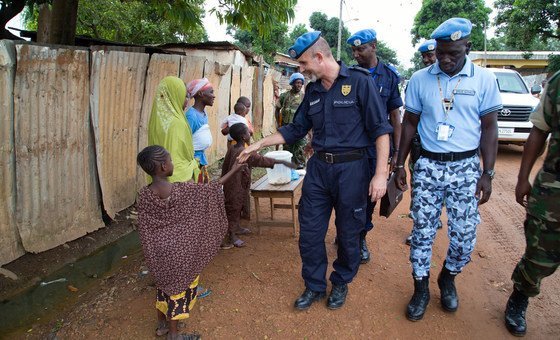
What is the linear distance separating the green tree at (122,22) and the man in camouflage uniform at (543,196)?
1051cm

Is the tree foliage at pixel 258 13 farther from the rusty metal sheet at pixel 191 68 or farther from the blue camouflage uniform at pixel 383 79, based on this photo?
the blue camouflage uniform at pixel 383 79

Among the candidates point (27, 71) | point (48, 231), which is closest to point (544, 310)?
point (48, 231)

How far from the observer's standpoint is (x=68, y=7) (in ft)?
18.8

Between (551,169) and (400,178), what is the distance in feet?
3.25

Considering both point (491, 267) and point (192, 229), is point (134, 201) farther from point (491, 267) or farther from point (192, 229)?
point (491, 267)

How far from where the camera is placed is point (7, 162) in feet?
11.4

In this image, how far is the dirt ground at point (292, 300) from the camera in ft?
9.09

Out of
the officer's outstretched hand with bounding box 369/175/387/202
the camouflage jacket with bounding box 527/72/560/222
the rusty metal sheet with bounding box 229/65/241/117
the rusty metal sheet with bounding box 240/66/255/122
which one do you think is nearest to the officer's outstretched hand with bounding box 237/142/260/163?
the officer's outstretched hand with bounding box 369/175/387/202

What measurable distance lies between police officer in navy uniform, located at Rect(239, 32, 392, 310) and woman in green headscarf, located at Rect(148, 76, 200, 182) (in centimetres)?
48

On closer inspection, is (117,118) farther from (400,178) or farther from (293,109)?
(400,178)

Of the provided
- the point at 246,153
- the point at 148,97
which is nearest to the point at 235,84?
the point at 148,97

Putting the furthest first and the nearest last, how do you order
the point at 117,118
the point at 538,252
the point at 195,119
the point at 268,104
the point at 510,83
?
the point at 268,104 < the point at 510,83 < the point at 117,118 < the point at 195,119 < the point at 538,252

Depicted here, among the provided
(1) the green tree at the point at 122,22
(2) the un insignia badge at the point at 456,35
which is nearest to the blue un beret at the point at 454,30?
(2) the un insignia badge at the point at 456,35

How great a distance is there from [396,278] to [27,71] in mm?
3809
